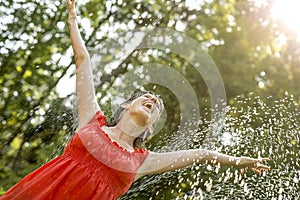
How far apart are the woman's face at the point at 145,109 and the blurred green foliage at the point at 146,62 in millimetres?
2902

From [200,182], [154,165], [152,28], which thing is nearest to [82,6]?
[152,28]

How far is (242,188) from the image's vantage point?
461 centimetres

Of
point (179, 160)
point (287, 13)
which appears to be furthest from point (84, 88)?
point (287, 13)

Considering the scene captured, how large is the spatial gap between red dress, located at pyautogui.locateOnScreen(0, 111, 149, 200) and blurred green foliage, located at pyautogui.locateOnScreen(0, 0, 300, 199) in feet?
9.84

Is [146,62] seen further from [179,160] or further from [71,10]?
[179,160]

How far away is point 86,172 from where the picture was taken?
1821 mm

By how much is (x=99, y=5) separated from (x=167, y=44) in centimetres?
116

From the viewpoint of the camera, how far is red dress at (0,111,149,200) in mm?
1748

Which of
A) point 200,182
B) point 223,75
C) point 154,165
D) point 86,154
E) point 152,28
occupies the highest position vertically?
point 86,154

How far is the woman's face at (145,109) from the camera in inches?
77.6

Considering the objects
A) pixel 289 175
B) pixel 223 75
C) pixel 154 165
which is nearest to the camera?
pixel 154 165

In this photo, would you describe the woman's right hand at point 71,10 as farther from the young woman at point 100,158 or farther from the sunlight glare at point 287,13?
the sunlight glare at point 287,13

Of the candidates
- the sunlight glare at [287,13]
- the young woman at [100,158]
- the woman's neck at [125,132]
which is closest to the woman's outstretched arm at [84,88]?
the young woman at [100,158]

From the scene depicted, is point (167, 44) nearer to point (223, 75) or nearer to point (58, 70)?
point (223, 75)
